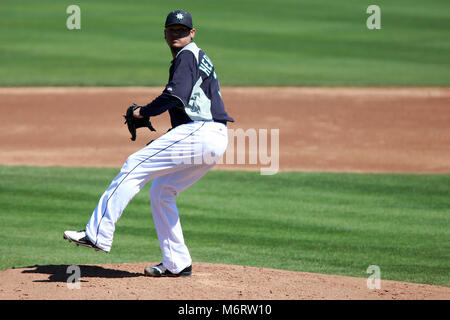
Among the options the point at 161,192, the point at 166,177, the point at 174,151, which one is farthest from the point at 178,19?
the point at 161,192

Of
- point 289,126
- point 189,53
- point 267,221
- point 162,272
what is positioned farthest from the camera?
point 289,126

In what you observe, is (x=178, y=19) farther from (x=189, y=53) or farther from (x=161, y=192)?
(x=161, y=192)

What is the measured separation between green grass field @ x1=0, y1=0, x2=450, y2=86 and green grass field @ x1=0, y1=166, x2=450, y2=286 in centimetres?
758

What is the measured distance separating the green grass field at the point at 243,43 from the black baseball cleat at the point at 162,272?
41.6 ft

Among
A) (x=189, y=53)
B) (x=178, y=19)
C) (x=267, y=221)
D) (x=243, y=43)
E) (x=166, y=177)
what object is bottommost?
(x=267, y=221)

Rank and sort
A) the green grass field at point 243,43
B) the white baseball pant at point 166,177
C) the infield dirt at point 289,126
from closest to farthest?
the white baseball pant at point 166,177, the infield dirt at point 289,126, the green grass field at point 243,43

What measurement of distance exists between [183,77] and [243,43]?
18486 millimetres

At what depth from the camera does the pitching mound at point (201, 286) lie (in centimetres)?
547

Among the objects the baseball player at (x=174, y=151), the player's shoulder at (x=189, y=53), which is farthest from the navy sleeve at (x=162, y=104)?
the player's shoulder at (x=189, y=53)

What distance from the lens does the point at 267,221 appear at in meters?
9.35

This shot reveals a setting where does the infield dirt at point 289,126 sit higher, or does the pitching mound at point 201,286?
the infield dirt at point 289,126

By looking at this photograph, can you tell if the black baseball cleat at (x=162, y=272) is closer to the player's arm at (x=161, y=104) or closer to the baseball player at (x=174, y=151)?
the baseball player at (x=174, y=151)
